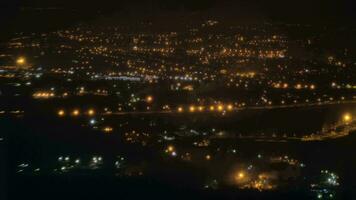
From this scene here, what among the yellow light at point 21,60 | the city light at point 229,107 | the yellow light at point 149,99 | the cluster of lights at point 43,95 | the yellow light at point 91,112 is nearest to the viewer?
the yellow light at point 91,112

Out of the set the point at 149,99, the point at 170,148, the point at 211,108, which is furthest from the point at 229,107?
the point at 170,148

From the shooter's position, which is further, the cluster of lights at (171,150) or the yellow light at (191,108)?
the yellow light at (191,108)

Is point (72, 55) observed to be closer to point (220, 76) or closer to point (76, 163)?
point (220, 76)

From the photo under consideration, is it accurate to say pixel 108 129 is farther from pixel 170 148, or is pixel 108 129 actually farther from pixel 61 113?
pixel 170 148

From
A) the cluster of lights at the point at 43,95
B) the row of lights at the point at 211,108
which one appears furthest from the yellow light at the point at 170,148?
the cluster of lights at the point at 43,95

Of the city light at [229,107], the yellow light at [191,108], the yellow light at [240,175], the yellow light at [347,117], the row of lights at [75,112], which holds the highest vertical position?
the row of lights at [75,112]

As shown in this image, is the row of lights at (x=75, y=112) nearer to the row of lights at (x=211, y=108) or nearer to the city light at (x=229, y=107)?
the row of lights at (x=211, y=108)

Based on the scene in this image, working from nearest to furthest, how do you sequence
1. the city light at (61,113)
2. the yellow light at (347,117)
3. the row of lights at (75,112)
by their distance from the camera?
the city light at (61,113) → the row of lights at (75,112) → the yellow light at (347,117)

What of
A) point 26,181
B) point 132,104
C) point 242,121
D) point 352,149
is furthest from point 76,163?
point 352,149

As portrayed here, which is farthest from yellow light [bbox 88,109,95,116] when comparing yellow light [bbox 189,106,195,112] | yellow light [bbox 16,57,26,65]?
yellow light [bbox 16,57,26,65]

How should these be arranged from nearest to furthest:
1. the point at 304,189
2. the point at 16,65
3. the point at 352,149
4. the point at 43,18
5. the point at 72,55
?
the point at 304,189
the point at 352,149
the point at 16,65
the point at 72,55
the point at 43,18

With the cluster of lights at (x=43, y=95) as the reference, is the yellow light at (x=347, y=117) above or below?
below
